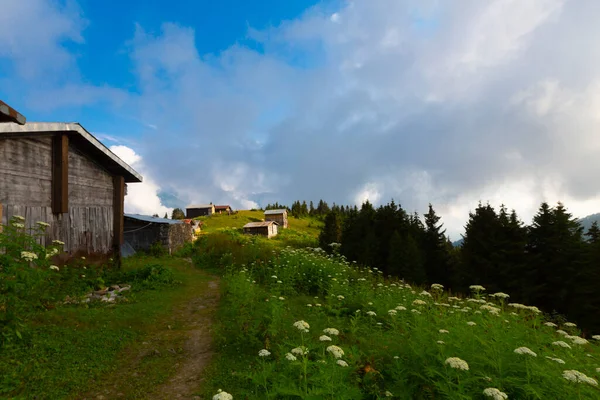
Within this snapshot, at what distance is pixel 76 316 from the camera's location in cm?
745

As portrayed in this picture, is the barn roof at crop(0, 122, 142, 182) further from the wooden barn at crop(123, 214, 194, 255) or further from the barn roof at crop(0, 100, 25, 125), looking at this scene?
the wooden barn at crop(123, 214, 194, 255)

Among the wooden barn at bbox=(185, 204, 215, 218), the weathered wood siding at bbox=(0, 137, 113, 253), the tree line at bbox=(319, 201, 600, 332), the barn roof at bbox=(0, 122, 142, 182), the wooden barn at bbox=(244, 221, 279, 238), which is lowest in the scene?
the tree line at bbox=(319, 201, 600, 332)

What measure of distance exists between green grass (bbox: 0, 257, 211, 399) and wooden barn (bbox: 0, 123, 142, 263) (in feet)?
13.3

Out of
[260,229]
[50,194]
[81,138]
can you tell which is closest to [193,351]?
[50,194]

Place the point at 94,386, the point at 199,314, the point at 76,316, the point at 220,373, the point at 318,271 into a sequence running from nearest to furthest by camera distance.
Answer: the point at 94,386, the point at 220,373, the point at 76,316, the point at 199,314, the point at 318,271

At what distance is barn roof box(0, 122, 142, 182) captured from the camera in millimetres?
9070

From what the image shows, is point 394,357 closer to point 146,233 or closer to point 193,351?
point 193,351

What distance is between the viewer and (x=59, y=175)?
35.4 feet

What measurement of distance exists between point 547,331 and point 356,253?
82.4ft

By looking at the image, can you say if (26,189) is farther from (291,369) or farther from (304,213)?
(304,213)

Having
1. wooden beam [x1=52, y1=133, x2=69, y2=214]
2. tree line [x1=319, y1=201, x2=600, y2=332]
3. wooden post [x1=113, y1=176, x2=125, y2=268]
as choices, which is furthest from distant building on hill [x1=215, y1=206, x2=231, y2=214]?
wooden beam [x1=52, y1=133, x2=69, y2=214]

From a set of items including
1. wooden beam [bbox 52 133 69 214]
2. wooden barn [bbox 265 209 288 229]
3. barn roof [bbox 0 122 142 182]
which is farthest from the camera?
wooden barn [bbox 265 209 288 229]

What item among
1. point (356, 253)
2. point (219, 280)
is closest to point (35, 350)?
point (219, 280)

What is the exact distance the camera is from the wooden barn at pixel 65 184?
9.21 meters
